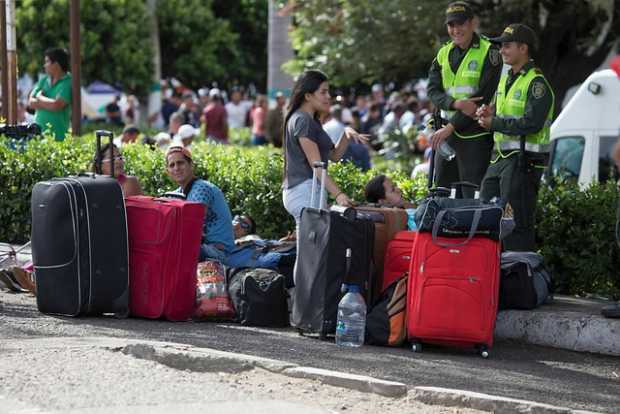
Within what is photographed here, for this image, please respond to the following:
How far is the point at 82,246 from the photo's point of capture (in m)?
8.98

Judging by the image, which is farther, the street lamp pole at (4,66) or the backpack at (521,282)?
the street lamp pole at (4,66)

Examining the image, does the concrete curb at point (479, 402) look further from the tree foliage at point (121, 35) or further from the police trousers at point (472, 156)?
the tree foliage at point (121, 35)

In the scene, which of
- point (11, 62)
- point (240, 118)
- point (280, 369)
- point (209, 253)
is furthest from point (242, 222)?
point (240, 118)

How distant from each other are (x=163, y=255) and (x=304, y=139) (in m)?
1.20

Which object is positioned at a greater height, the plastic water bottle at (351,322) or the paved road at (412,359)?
the plastic water bottle at (351,322)

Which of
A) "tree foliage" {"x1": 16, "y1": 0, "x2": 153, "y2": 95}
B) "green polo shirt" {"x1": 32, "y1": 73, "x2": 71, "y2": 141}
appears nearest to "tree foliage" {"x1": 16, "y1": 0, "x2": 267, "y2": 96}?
"tree foliage" {"x1": 16, "y1": 0, "x2": 153, "y2": 95}

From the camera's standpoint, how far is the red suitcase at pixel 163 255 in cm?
908

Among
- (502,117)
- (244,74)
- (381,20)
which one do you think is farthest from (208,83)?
(502,117)

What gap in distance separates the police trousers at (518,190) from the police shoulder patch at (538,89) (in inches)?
16.7

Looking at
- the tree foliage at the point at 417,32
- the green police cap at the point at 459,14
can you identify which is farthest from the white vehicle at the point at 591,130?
the tree foliage at the point at 417,32

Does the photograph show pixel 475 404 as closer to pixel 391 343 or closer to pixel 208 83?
pixel 391 343

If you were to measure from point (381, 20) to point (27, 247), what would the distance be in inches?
402

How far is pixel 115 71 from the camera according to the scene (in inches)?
1407

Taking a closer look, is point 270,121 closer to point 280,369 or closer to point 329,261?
point 329,261
